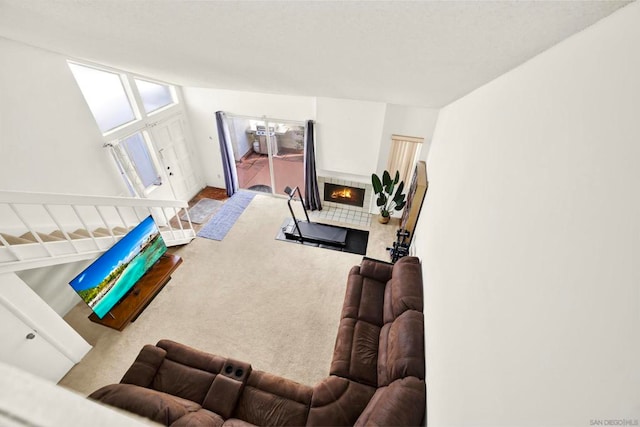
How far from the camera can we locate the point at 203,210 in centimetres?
605

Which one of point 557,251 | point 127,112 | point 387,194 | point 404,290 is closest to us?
point 557,251

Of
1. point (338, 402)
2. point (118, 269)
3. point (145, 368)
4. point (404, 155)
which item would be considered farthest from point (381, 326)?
point (118, 269)

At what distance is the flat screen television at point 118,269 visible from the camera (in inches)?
119

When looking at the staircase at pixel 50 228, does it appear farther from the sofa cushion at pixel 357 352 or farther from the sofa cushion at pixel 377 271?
the sofa cushion at pixel 377 271

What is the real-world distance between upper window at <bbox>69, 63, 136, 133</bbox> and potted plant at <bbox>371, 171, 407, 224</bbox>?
180 inches

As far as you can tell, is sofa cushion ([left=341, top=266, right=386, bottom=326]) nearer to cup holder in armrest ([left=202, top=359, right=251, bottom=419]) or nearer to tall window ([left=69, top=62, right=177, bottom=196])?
cup holder in armrest ([left=202, top=359, right=251, bottom=419])

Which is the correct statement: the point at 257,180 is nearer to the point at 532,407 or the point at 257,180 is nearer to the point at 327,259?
the point at 327,259

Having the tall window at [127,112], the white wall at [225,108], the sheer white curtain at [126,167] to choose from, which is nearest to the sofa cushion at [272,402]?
the sheer white curtain at [126,167]

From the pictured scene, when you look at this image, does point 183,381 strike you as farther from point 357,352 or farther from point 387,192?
point 387,192

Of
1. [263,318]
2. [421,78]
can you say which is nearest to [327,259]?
[263,318]

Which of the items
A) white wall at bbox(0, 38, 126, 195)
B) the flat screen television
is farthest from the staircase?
white wall at bbox(0, 38, 126, 195)

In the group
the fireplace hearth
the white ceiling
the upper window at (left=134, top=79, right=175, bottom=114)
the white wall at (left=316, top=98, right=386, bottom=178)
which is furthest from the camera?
the fireplace hearth

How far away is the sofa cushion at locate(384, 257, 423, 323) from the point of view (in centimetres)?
278

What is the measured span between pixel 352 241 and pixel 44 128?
4.79m
